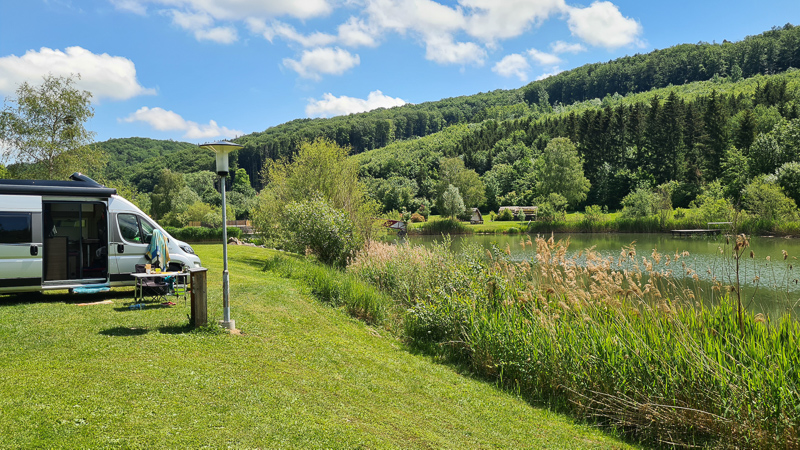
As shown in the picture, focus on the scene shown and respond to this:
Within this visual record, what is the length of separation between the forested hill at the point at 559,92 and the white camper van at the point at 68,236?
111 meters

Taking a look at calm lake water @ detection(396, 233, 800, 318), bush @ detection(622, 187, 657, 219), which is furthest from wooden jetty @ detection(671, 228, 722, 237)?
bush @ detection(622, 187, 657, 219)

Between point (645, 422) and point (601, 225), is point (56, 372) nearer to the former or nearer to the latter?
point (645, 422)

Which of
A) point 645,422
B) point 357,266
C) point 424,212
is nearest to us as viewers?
point 645,422

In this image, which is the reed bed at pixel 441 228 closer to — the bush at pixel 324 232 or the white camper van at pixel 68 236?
the bush at pixel 324 232

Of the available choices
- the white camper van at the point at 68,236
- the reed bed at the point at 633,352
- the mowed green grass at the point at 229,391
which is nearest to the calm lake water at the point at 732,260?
the reed bed at the point at 633,352

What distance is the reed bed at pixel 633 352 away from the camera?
628 cm

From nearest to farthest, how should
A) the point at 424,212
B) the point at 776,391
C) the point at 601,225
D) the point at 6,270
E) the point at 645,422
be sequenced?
the point at 776,391 < the point at 645,422 < the point at 6,270 < the point at 601,225 < the point at 424,212

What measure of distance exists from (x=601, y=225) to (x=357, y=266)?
1862 inches

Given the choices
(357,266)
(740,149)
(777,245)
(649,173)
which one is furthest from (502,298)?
(649,173)

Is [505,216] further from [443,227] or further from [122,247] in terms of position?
[122,247]

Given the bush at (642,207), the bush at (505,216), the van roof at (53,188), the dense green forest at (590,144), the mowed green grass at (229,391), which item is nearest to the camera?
the mowed green grass at (229,391)

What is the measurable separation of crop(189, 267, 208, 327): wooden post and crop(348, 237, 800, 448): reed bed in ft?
15.8

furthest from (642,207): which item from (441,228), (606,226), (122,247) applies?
(122,247)

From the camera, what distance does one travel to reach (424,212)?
83.2m
